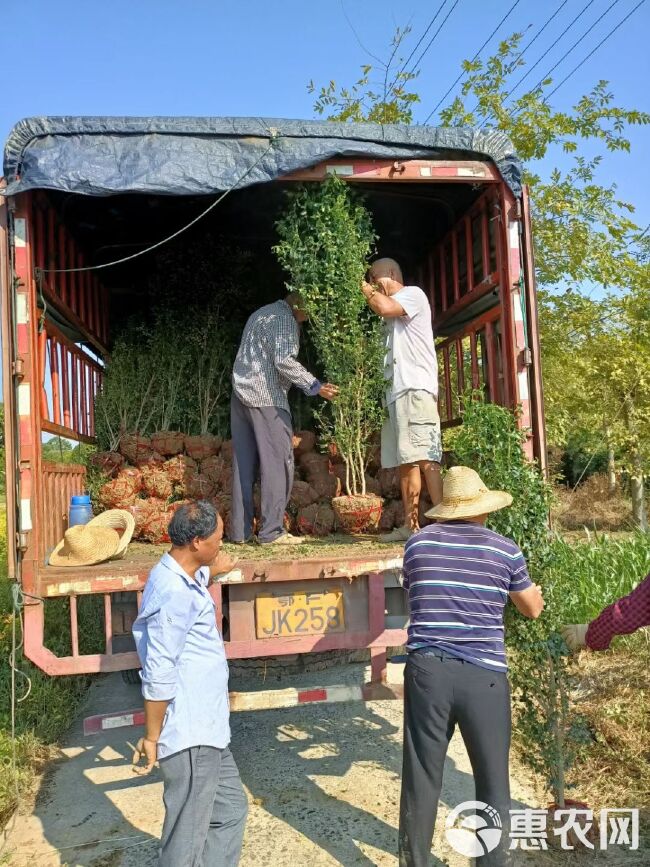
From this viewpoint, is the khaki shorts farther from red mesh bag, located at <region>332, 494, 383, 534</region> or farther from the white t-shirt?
red mesh bag, located at <region>332, 494, 383, 534</region>

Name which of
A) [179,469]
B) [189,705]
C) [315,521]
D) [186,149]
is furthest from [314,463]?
[189,705]

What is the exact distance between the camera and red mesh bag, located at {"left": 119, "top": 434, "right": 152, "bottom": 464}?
5160mm

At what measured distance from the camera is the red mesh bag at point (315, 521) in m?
4.45

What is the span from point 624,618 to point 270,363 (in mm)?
2528

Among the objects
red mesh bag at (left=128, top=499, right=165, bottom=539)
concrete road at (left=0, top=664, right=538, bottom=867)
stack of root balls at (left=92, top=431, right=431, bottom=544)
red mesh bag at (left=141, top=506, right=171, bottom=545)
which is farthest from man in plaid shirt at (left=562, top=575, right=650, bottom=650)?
red mesh bag at (left=128, top=499, right=165, bottom=539)

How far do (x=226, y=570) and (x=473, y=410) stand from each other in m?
1.43

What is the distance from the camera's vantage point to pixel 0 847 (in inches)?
125

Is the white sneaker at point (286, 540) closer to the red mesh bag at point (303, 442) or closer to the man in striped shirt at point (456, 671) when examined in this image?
the red mesh bag at point (303, 442)

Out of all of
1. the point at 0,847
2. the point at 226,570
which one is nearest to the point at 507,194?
the point at 226,570

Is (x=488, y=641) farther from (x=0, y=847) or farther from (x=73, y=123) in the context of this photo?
(x=73, y=123)

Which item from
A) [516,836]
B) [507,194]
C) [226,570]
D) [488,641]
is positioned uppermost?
[507,194]

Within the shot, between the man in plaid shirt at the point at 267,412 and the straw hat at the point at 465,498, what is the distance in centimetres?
149

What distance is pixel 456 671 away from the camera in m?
2.61

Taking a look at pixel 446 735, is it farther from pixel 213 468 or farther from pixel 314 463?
pixel 213 468
